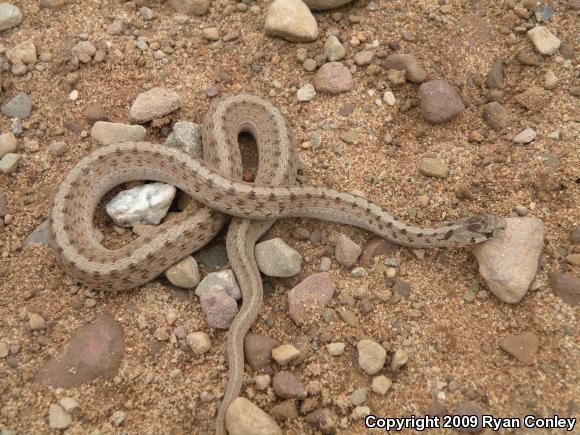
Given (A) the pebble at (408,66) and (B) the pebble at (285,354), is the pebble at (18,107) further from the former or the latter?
(A) the pebble at (408,66)

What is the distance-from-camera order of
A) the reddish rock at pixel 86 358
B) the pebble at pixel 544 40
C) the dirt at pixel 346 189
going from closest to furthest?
the dirt at pixel 346 189, the reddish rock at pixel 86 358, the pebble at pixel 544 40

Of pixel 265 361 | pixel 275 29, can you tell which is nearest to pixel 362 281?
pixel 265 361

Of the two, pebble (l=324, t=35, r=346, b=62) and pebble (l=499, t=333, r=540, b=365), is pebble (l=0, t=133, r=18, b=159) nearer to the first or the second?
pebble (l=324, t=35, r=346, b=62)

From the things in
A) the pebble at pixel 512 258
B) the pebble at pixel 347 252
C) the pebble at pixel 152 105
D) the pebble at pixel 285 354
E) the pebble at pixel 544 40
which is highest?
the pebble at pixel 544 40

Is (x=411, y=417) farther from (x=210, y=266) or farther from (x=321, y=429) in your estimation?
(x=210, y=266)

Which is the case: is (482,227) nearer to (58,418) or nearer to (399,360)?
(399,360)

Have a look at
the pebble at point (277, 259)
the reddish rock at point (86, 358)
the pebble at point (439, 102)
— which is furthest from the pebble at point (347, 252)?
the reddish rock at point (86, 358)
